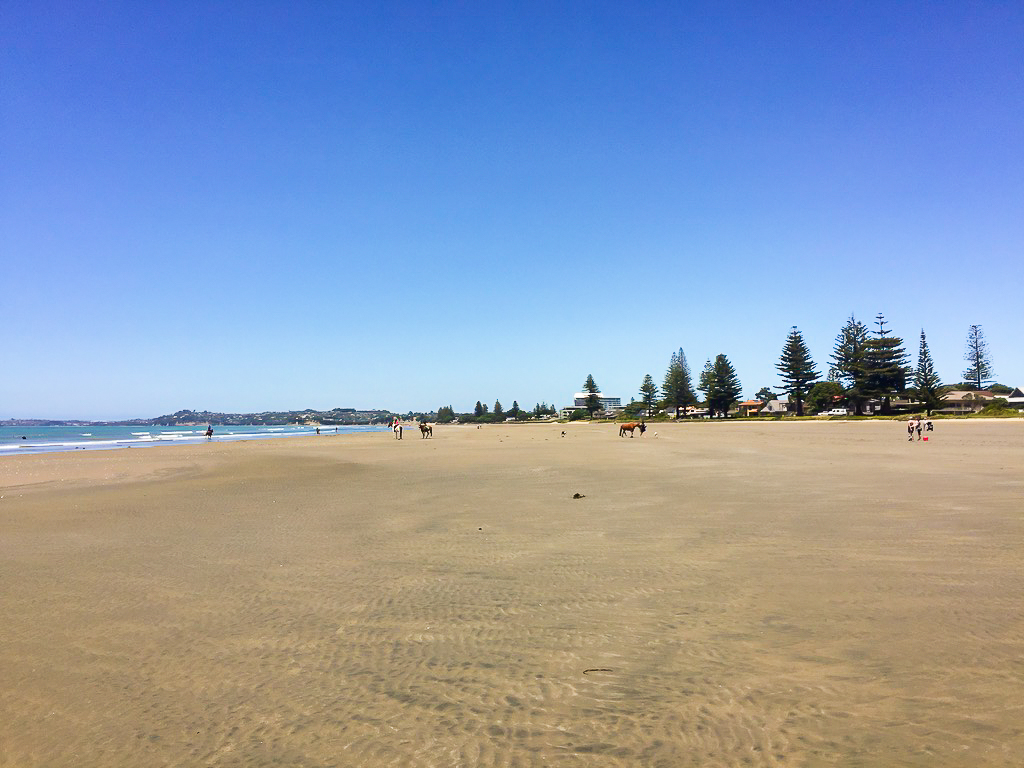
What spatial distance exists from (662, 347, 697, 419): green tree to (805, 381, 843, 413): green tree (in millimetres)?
28466

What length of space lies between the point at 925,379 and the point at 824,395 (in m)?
20.3

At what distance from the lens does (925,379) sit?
93.1m

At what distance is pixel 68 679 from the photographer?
3836 millimetres

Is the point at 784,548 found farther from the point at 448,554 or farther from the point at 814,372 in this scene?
the point at 814,372

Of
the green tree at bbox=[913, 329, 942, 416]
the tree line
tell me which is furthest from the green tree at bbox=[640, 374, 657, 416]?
the green tree at bbox=[913, 329, 942, 416]

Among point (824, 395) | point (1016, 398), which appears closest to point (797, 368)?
point (824, 395)

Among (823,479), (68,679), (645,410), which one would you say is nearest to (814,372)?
(645,410)

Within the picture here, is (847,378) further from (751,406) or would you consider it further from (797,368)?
(751,406)

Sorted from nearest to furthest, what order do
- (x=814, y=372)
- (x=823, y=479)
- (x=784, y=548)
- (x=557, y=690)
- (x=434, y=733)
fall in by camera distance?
Answer: (x=434, y=733)
(x=557, y=690)
(x=784, y=548)
(x=823, y=479)
(x=814, y=372)

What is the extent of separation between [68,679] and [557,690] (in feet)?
10.8

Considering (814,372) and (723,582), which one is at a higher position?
(814,372)

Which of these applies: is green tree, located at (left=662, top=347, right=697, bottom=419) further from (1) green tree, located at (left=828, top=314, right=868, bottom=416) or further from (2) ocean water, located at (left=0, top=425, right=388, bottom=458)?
(2) ocean water, located at (left=0, top=425, right=388, bottom=458)

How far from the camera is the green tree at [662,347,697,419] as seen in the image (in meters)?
117

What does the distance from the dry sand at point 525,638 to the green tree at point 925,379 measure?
8600 centimetres
